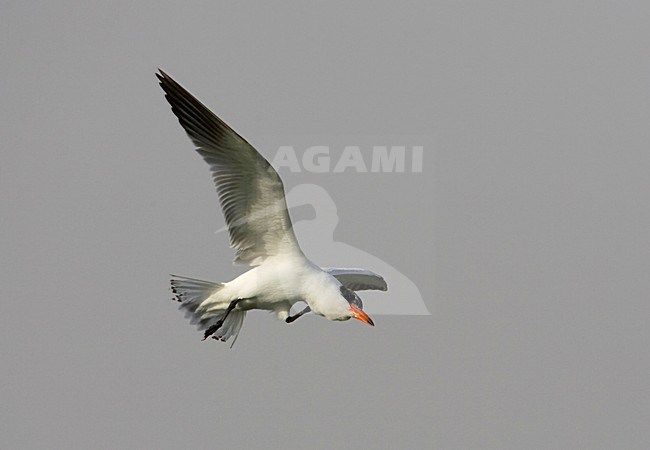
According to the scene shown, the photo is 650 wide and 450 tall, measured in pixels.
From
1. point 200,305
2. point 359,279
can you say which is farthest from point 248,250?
point 359,279

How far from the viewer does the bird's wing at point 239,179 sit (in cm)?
1057

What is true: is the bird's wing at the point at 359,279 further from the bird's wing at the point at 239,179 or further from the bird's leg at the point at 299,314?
the bird's wing at the point at 239,179

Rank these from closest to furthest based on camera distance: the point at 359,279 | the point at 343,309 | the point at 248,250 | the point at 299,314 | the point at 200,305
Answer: the point at 343,309, the point at 299,314, the point at 248,250, the point at 200,305, the point at 359,279

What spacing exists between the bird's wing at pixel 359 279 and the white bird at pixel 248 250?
4.57ft

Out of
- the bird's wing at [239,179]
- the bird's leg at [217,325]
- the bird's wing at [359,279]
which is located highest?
the bird's wing at [239,179]

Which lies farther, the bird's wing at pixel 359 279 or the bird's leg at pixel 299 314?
the bird's wing at pixel 359 279

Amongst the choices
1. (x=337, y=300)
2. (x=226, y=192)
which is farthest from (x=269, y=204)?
(x=337, y=300)

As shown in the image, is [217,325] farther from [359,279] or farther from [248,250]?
[359,279]

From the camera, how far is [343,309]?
1073 cm

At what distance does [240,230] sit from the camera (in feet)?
37.0

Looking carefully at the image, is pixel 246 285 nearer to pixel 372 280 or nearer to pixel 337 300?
pixel 337 300

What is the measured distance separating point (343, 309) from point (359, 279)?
2391mm

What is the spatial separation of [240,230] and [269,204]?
51cm

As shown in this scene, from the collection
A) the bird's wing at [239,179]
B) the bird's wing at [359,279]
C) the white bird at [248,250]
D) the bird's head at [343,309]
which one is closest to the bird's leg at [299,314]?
the white bird at [248,250]
